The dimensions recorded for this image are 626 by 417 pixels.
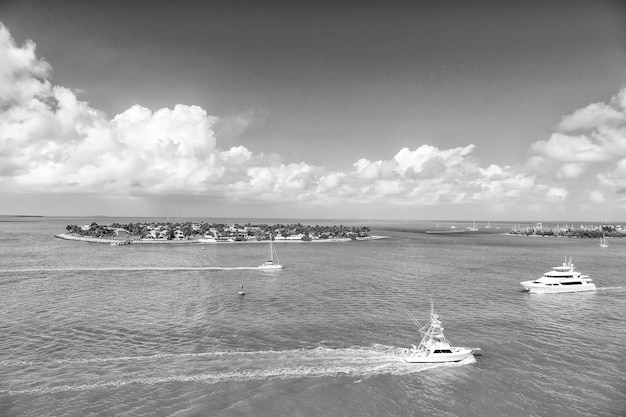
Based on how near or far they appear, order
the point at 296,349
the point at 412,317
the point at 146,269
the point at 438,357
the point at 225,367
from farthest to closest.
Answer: the point at 146,269 → the point at 412,317 → the point at 296,349 → the point at 438,357 → the point at 225,367

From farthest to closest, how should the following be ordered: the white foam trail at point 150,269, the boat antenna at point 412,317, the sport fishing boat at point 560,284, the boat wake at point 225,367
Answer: the white foam trail at point 150,269
the sport fishing boat at point 560,284
the boat antenna at point 412,317
the boat wake at point 225,367

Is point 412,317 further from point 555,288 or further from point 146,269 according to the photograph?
point 146,269

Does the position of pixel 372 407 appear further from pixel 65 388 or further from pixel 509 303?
pixel 509 303

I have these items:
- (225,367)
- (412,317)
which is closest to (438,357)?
(412,317)

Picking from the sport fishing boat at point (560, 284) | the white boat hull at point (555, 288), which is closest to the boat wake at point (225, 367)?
the white boat hull at point (555, 288)

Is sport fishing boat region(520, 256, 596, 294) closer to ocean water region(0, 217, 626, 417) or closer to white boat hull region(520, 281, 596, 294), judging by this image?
white boat hull region(520, 281, 596, 294)

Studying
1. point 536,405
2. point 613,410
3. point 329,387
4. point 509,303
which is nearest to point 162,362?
point 329,387

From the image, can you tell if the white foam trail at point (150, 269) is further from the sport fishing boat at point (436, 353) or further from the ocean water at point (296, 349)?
the sport fishing boat at point (436, 353)
